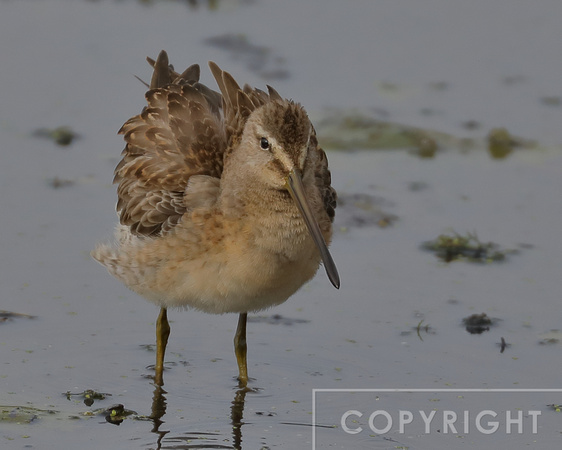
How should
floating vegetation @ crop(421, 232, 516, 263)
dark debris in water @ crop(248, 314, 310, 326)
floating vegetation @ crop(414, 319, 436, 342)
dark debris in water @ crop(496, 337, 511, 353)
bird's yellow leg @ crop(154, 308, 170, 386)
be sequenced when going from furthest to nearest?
1. floating vegetation @ crop(421, 232, 516, 263)
2. dark debris in water @ crop(248, 314, 310, 326)
3. floating vegetation @ crop(414, 319, 436, 342)
4. dark debris in water @ crop(496, 337, 511, 353)
5. bird's yellow leg @ crop(154, 308, 170, 386)

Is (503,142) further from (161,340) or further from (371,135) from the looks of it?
(161,340)

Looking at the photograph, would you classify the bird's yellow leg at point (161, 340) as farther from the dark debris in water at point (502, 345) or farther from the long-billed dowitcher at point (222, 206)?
the dark debris in water at point (502, 345)

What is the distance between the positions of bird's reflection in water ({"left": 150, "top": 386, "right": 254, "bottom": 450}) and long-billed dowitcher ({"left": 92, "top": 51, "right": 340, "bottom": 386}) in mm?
126

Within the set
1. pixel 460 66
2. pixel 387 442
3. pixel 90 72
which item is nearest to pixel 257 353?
pixel 387 442

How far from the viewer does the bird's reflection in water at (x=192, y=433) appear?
5059 millimetres

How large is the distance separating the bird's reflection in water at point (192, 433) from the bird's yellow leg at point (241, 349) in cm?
8

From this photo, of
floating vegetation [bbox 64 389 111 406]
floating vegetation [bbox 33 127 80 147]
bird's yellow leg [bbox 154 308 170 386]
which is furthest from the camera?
floating vegetation [bbox 33 127 80 147]

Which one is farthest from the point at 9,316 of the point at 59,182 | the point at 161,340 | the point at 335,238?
the point at 335,238

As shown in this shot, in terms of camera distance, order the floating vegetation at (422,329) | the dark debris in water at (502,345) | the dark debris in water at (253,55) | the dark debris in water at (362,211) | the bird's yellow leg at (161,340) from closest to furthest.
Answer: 1. the bird's yellow leg at (161,340)
2. the dark debris in water at (502,345)
3. the floating vegetation at (422,329)
4. the dark debris in water at (362,211)
5. the dark debris in water at (253,55)

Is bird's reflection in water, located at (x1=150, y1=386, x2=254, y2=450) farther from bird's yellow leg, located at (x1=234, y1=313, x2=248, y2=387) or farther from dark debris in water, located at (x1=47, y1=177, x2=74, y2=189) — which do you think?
dark debris in water, located at (x1=47, y1=177, x2=74, y2=189)

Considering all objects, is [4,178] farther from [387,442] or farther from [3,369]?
[387,442]

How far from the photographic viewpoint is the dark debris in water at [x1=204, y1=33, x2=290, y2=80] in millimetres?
9219

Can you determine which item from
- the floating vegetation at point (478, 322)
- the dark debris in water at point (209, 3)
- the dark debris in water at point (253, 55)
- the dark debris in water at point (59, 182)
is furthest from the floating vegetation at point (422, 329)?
the dark debris in water at point (209, 3)

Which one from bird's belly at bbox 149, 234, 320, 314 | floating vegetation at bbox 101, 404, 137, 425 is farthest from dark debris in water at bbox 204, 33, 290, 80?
floating vegetation at bbox 101, 404, 137, 425
